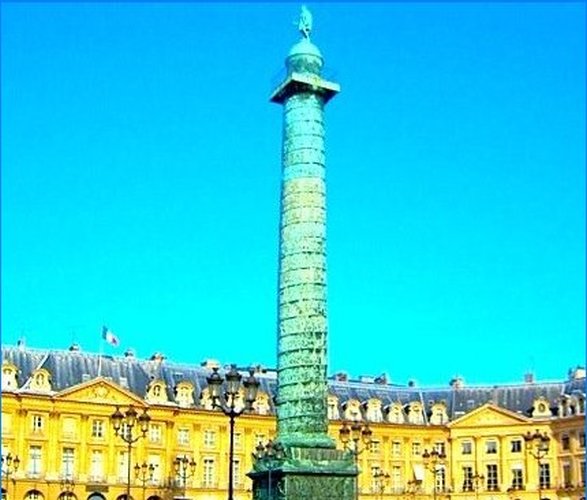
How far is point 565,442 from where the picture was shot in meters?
55.4

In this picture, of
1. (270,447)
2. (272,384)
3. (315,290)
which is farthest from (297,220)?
(272,384)

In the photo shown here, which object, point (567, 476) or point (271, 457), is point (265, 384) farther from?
point (271, 457)

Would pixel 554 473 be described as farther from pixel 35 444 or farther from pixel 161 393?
pixel 35 444

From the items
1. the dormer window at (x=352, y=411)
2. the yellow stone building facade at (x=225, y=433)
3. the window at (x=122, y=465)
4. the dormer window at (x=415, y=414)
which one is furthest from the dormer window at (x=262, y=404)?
the dormer window at (x=415, y=414)

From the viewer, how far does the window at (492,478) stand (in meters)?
56.7

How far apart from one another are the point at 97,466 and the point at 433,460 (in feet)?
53.9

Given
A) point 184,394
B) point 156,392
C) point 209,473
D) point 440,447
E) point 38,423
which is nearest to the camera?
point 38,423

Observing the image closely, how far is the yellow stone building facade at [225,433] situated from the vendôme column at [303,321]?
2489 centimetres

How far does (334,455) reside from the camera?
2545 centimetres

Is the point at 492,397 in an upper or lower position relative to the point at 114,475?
upper

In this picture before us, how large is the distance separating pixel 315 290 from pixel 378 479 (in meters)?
32.9

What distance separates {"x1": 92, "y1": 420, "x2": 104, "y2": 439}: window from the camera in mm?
51062

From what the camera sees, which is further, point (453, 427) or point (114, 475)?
point (453, 427)

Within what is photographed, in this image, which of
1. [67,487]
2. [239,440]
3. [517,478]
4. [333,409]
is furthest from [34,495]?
[517,478]
